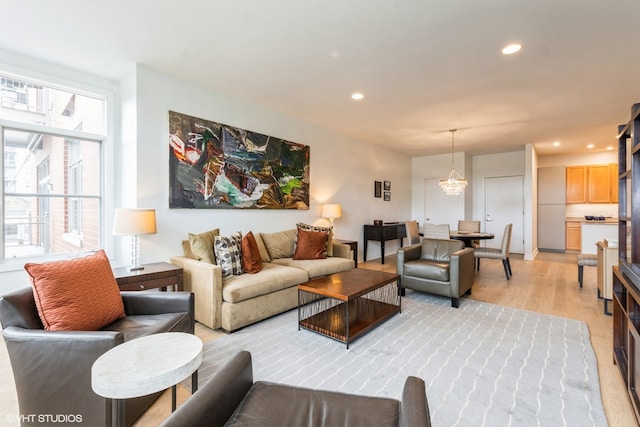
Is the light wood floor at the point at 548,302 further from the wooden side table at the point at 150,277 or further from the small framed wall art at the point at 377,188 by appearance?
the small framed wall art at the point at 377,188

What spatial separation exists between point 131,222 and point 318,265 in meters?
2.01

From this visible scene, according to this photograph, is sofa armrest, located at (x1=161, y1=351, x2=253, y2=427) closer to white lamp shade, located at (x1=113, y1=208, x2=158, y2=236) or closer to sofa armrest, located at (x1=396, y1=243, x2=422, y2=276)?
white lamp shade, located at (x1=113, y1=208, x2=158, y2=236)

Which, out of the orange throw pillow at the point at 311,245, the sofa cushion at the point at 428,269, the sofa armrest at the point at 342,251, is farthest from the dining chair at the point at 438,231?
the orange throw pillow at the point at 311,245

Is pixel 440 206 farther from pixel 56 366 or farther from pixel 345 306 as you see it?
pixel 56 366

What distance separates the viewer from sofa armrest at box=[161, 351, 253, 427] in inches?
33.9

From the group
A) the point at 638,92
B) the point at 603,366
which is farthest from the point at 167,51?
the point at 638,92

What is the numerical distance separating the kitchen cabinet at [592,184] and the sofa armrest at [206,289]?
852 cm

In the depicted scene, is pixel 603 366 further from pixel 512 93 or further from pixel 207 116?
pixel 207 116

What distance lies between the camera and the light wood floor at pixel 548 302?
1683mm

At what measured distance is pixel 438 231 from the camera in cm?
503

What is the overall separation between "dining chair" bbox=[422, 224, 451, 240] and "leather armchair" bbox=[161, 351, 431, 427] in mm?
4213

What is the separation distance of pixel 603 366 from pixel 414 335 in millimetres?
1298

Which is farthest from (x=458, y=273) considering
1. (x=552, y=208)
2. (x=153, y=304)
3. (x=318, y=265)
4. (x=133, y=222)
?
(x=552, y=208)

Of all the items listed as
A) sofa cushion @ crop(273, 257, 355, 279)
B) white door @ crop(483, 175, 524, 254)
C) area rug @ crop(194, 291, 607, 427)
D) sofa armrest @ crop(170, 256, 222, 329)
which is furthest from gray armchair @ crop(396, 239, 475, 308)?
white door @ crop(483, 175, 524, 254)
